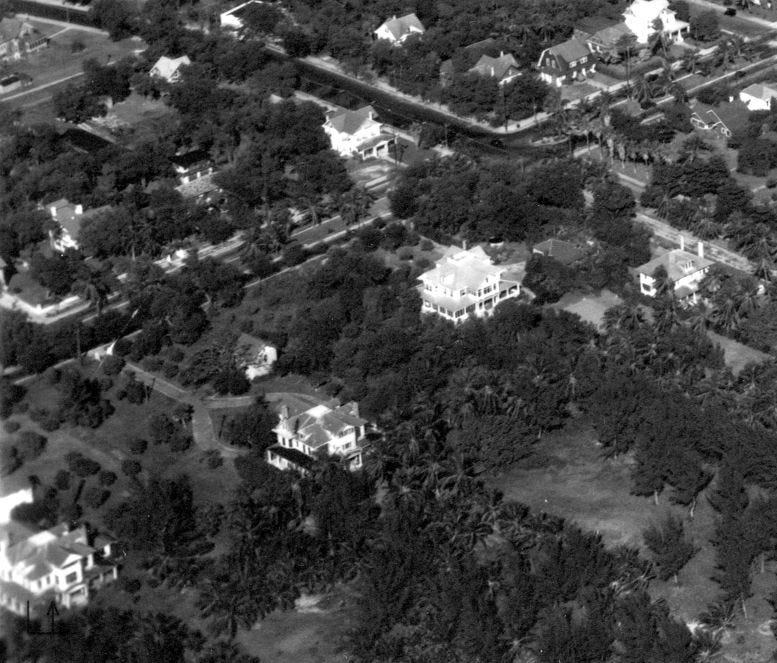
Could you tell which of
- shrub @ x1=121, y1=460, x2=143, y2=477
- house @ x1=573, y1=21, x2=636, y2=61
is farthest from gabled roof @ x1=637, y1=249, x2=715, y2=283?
house @ x1=573, y1=21, x2=636, y2=61

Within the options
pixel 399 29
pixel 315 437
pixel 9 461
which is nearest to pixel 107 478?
pixel 9 461

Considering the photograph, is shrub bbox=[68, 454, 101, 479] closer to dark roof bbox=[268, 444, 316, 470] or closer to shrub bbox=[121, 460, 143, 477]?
shrub bbox=[121, 460, 143, 477]

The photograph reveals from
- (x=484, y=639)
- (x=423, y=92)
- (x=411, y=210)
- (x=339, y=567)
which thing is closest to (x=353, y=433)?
(x=339, y=567)

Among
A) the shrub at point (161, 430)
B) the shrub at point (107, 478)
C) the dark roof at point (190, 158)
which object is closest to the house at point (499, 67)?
the dark roof at point (190, 158)

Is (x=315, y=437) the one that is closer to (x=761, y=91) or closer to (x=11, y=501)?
(x=11, y=501)

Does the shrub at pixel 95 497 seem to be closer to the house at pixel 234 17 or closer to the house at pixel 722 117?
the house at pixel 722 117
